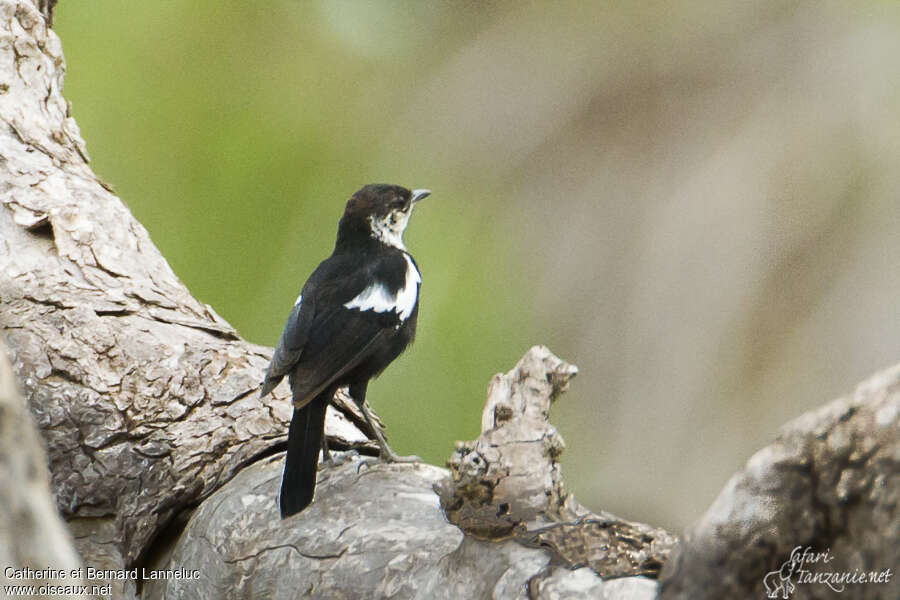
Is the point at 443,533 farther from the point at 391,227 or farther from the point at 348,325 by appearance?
the point at 391,227

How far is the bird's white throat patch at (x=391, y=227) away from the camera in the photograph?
12.3 ft

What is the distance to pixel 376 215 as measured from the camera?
377 centimetres

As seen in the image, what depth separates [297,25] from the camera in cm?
→ 668

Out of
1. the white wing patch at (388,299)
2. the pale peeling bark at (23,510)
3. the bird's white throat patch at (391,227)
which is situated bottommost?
the pale peeling bark at (23,510)

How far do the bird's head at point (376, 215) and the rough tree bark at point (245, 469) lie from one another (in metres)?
0.69

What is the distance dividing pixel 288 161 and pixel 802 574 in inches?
184

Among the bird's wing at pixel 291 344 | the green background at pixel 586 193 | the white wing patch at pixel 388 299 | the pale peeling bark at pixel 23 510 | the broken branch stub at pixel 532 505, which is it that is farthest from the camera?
the green background at pixel 586 193

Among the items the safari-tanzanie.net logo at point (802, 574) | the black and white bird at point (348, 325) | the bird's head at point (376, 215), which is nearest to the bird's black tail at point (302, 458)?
the black and white bird at point (348, 325)

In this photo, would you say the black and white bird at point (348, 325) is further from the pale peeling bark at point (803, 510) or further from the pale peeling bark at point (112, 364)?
the pale peeling bark at point (803, 510)

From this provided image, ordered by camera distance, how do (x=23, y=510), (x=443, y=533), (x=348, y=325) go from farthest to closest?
(x=348, y=325)
(x=443, y=533)
(x=23, y=510)

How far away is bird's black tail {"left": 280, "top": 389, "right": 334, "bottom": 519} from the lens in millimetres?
2363

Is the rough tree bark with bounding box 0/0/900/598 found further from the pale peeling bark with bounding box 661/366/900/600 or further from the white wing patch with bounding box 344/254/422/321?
the white wing patch with bounding box 344/254/422/321

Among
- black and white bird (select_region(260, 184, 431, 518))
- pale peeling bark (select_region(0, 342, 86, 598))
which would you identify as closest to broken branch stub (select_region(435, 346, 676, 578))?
black and white bird (select_region(260, 184, 431, 518))

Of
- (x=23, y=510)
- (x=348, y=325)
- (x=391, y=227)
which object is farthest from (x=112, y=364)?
(x=23, y=510)
